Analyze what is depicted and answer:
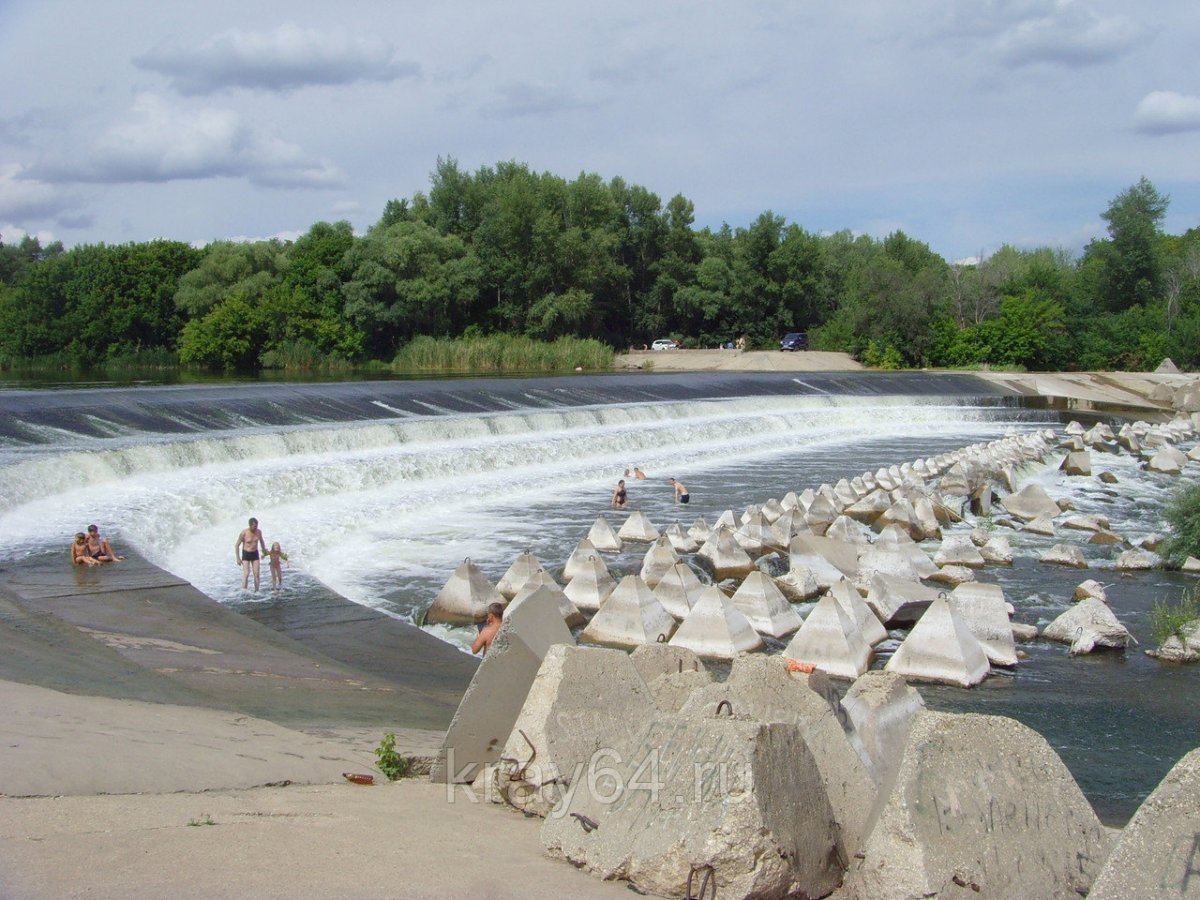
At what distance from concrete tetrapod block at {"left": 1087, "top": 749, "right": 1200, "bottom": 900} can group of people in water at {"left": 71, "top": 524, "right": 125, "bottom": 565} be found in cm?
1251

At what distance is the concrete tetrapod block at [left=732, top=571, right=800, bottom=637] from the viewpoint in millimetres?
11875

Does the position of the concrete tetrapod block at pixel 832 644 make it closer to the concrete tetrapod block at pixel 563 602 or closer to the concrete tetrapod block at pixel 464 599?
the concrete tetrapod block at pixel 563 602

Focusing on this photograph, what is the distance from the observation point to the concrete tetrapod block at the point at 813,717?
5281 mm

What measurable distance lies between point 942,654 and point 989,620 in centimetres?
91

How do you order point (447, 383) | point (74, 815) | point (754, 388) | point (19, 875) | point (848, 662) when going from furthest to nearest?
1. point (754, 388)
2. point (447, 383)
3. point (848, 662)
4. point (74, 815)
5. point (19, 875)

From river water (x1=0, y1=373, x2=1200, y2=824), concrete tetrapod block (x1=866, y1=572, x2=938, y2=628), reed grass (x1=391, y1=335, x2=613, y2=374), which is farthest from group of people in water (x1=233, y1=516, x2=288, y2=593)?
reed grass (x1=391, y1=335, x2=613, y2=374)

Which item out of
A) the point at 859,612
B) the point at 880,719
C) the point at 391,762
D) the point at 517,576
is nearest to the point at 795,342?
the point at 517,576

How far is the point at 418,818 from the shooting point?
214 inches

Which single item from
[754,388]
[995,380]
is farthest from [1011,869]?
[995,380]

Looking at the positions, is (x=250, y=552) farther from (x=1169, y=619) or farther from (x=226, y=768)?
(x=1169, y=619)

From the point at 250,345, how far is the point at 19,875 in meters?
58.7

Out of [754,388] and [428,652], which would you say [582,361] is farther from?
[428,652]

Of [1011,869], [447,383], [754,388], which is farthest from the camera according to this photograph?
[754,388]

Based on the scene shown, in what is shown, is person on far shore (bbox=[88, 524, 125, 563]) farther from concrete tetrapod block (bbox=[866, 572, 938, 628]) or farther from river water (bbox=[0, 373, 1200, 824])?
concrete tetrapod block (bbox=[866, 572, 938, 628])
